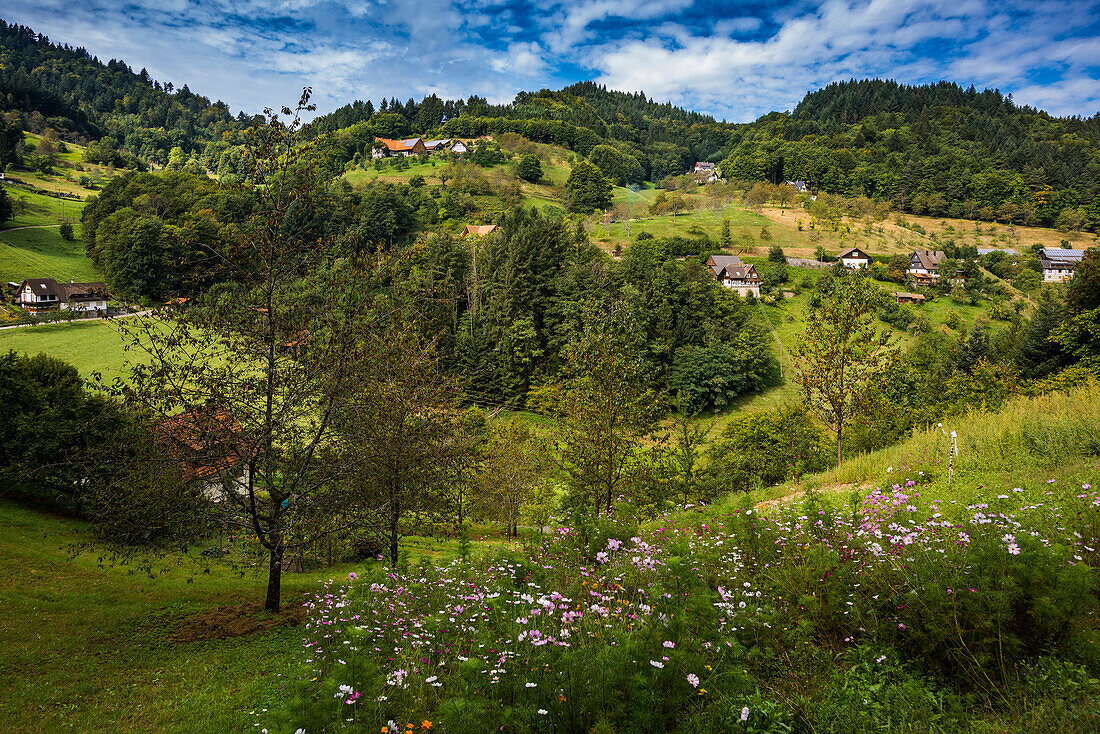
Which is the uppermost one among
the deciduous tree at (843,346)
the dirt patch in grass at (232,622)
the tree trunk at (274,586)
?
the deciduous tree at (843,346)

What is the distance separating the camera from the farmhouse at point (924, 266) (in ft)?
232

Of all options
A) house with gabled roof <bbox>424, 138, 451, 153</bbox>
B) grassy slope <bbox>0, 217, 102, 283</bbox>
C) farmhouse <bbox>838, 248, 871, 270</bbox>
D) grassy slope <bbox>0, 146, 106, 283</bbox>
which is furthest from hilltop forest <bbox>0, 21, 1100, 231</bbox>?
farmhouse <bbox>838, 248, 871, 270</bbox>

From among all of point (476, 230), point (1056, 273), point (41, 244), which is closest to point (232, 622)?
point (476, 230)

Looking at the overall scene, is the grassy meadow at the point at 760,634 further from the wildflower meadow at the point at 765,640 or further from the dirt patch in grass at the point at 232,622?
the dirt patch in grass at the point at 232,622

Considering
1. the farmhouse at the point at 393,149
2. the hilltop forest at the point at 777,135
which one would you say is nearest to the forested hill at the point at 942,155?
the hilltop forest at the point at 777,135

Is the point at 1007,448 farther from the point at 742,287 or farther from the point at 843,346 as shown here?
the point at 742,287

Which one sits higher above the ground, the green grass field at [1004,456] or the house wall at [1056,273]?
the house wall at [1056,273]

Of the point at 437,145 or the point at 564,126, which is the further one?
the point at 564,126

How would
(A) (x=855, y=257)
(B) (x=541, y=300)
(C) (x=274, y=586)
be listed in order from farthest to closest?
(A) (x=855, y=257) → (B) (x=541, y=300) → (C) (x=274, y=586)

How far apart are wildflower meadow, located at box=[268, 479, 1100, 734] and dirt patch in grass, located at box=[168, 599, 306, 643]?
14.6 ft

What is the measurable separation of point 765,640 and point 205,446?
9.04 m

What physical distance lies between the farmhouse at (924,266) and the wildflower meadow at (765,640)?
82038 mm

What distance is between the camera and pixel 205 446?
8617mm

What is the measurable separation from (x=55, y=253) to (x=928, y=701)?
9114 centimetres
